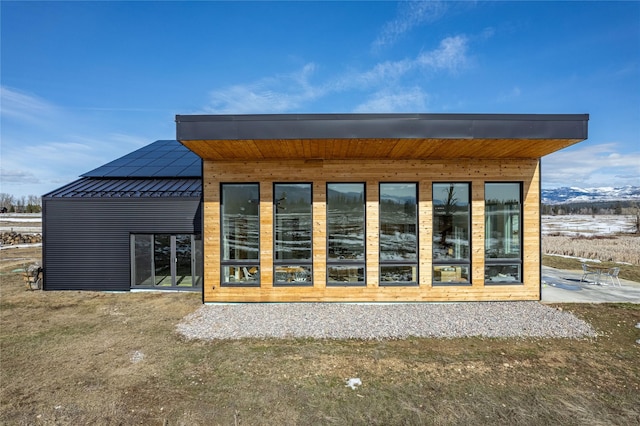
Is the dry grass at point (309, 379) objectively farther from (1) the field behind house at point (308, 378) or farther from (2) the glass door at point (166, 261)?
(2) the glass door at point (166, 261)

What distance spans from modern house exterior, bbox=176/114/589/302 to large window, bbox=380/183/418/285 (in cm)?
3

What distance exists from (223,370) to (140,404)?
3.59 ft

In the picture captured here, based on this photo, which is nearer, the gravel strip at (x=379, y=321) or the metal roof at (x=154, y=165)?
the gravel strip at (x=379, y=321)

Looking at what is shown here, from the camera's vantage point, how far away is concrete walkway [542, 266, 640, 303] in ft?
25.1

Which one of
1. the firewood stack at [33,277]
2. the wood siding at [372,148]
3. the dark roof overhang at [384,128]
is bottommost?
the firewood stack at [33,277]

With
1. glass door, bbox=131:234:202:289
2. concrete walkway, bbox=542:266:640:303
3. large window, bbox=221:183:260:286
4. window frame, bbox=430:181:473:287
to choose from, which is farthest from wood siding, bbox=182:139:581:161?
concrete walkway, bbox=542:266:640:303

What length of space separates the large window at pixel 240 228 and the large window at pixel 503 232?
5985 millimetres

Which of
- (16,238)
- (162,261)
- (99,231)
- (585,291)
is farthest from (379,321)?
(16,238)

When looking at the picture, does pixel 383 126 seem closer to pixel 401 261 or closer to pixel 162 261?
pixel 401 261

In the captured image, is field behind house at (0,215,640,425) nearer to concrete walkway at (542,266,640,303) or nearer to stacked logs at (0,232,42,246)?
concrete walkway at (542,266,640,303)

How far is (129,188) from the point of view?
1042 cm

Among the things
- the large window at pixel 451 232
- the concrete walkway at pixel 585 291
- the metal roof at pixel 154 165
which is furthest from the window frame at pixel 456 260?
the metal roof at pixel 154 165

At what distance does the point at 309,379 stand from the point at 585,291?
880 centimetres

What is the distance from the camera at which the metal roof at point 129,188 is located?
9867 millimetres
